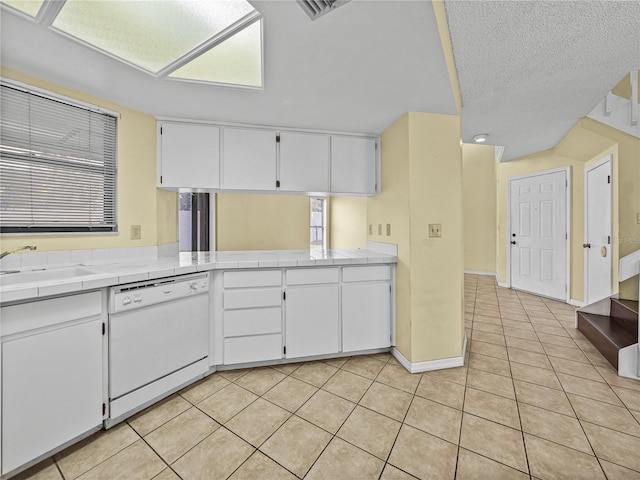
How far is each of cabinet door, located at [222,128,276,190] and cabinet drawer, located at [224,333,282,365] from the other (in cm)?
134

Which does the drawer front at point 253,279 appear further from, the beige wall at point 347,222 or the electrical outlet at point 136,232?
the beige wall at point 347,222

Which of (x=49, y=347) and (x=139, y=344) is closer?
(x=49, y=347)

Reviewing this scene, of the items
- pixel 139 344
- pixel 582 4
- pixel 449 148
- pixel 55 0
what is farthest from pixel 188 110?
pixel 582 4

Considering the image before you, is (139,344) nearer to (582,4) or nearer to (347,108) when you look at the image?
(347,108)

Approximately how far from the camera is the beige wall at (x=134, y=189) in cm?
200

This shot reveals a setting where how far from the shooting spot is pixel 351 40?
4.70 ft

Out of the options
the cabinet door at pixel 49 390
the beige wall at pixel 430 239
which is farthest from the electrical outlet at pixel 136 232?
the beige wall at pixel 430 239

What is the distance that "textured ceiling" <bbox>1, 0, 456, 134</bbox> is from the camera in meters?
1.31

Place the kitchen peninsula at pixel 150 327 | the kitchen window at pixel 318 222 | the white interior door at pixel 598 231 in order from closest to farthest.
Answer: the kitchen peninsula at pixel 150 327
the white interior door at pixel 598 231
the kitchen window at pixel 318 222

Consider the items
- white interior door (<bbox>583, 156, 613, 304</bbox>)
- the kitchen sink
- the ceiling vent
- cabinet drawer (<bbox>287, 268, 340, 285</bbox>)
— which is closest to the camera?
the ceiling vent

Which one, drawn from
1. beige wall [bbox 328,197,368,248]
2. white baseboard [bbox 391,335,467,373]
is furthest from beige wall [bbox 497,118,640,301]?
beige wall [bbox 328,197,368,248]

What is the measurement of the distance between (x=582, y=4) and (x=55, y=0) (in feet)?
8.47

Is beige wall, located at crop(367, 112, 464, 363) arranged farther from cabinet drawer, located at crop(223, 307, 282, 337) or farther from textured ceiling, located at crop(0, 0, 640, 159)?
cabinet drawer, located at crop(223, 307, 282, 337)

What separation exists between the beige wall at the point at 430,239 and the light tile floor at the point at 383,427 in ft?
1.01
